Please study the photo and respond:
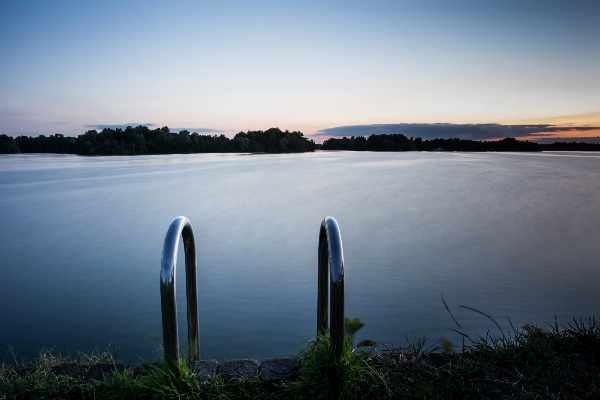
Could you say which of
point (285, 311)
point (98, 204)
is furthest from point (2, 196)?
point (285, 311)

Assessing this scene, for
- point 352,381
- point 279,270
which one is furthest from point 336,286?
point 279,270

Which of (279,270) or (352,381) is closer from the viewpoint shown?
(352,381)

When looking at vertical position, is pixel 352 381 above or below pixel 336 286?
below

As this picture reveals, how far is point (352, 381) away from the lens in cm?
229

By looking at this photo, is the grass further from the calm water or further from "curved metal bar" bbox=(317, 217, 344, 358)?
the calm water

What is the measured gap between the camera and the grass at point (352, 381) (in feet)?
7.39

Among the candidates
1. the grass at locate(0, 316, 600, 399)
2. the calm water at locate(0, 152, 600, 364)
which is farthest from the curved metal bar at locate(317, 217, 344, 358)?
the calm water at locate(0, 152, 600, 364)

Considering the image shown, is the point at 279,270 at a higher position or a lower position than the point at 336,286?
lower

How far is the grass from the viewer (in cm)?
225

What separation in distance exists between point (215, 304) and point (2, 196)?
629 inches

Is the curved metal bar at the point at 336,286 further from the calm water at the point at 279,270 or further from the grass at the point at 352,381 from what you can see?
the calm water at the point at 279,270

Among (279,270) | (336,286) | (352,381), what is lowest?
(279,270)

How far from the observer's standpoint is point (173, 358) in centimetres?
229

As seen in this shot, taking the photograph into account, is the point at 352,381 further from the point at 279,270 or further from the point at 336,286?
the point at 279,270
